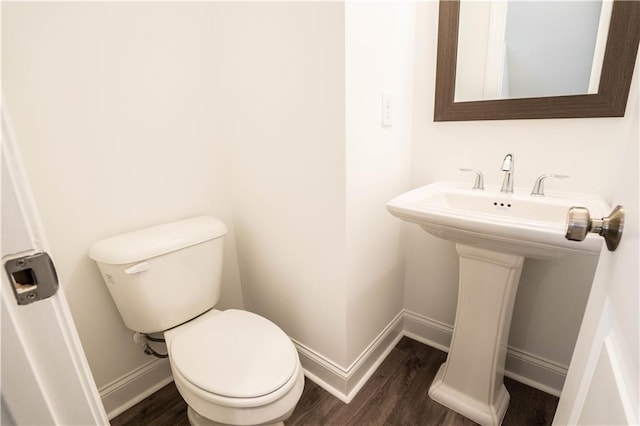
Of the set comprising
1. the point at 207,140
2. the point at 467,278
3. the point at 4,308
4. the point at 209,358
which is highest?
the point at 207,140

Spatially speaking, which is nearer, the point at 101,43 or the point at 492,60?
the point at 101,43

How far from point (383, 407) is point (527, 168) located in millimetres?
1079

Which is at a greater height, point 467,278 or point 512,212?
point 512,212

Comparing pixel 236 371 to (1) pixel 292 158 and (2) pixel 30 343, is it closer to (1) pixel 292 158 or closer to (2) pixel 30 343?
(2) pixel 30 343

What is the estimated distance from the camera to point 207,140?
1319 millimetres

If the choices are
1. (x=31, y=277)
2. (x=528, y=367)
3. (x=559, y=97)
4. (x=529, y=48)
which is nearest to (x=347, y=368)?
(x=528, y=367)

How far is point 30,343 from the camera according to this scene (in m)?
0.37

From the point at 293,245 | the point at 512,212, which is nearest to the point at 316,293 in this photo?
the point at 293,245

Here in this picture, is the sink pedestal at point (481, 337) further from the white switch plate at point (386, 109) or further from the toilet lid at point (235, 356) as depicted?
the toilet lid at point (235, 356)

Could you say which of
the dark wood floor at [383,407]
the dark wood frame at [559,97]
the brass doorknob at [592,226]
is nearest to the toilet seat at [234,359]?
the dark wood floor at [383,407]

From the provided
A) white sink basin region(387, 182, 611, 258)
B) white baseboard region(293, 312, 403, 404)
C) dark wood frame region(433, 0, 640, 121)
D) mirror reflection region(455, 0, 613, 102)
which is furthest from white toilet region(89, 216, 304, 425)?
mirror reflection region(455, 0, 613, 102)

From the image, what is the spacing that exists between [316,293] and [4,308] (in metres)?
0.98

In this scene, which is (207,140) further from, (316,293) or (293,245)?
(316,293)

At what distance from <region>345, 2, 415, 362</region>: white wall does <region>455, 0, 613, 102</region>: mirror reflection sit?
230 mm
